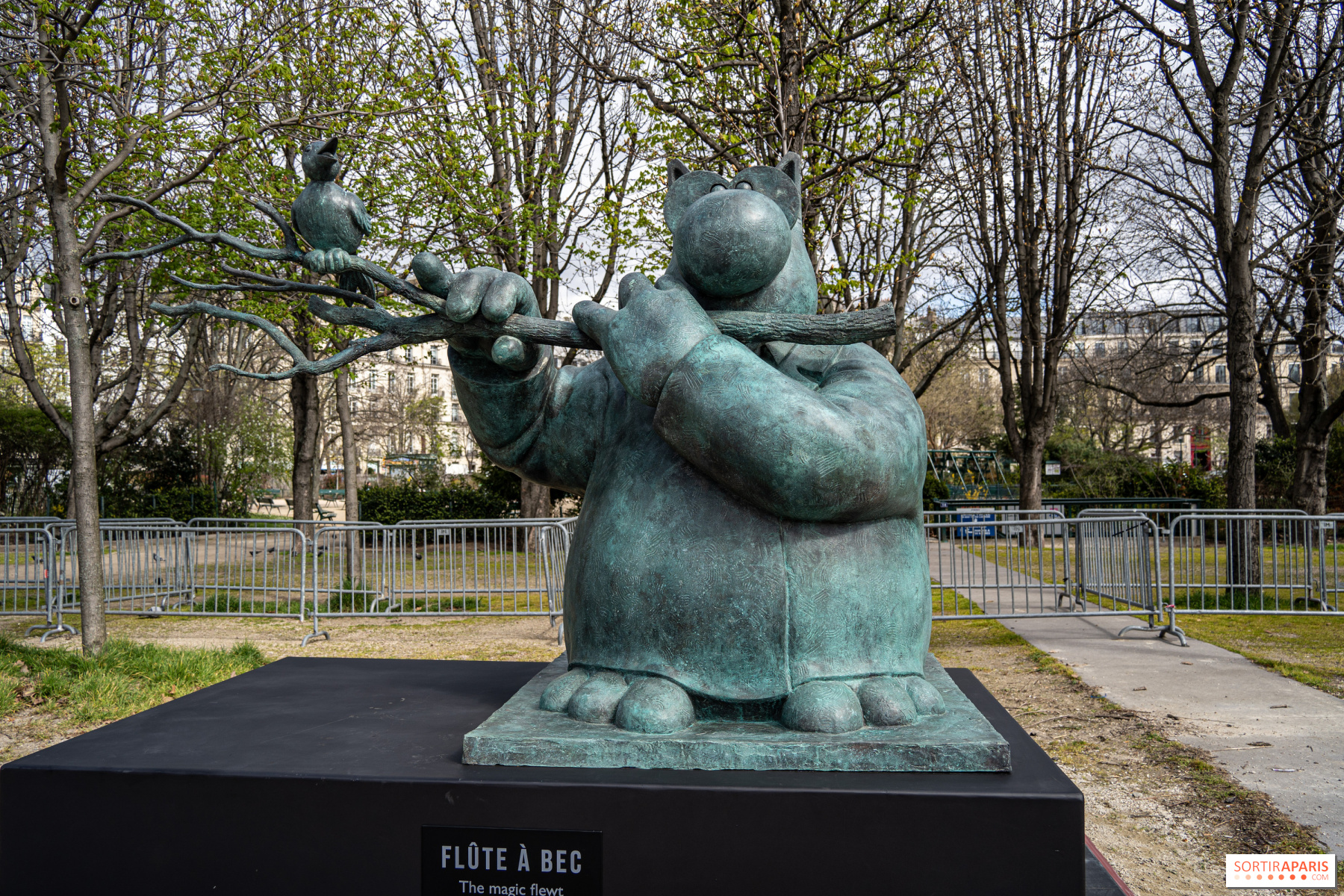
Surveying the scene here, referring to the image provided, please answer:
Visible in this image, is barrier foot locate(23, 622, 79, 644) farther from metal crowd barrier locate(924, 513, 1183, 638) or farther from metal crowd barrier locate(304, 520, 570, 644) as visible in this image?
metal crowd barrier locate(924, 513, 1183, 638)

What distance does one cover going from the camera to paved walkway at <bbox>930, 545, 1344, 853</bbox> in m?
4.26

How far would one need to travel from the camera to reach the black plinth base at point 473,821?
1.69 metres

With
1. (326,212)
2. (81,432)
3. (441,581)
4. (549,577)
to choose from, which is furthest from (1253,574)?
(81,432)

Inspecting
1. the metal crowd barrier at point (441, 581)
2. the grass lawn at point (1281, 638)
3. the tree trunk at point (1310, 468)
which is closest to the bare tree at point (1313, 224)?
the tree trunk at point (1310, 468)

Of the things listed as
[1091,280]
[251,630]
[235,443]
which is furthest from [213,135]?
[235,443]

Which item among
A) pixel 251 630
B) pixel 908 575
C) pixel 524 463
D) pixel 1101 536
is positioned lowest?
pixel 251 630

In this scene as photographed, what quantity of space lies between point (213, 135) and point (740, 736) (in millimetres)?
10770

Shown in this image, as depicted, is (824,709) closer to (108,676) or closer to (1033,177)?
(108,676)

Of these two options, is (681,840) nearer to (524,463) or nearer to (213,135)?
(524,463)

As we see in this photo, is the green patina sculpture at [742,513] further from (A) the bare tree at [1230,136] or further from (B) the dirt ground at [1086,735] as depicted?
(A) the bare tree at [1230,136]

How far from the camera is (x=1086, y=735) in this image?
5215 millimetres

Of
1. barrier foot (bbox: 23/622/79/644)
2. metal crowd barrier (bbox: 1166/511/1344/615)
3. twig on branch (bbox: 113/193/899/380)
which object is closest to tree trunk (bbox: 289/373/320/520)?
barrier foot (bbox: 23/622/79/644)

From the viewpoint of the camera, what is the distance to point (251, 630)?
30.4 ft

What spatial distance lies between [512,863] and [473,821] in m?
0.12
